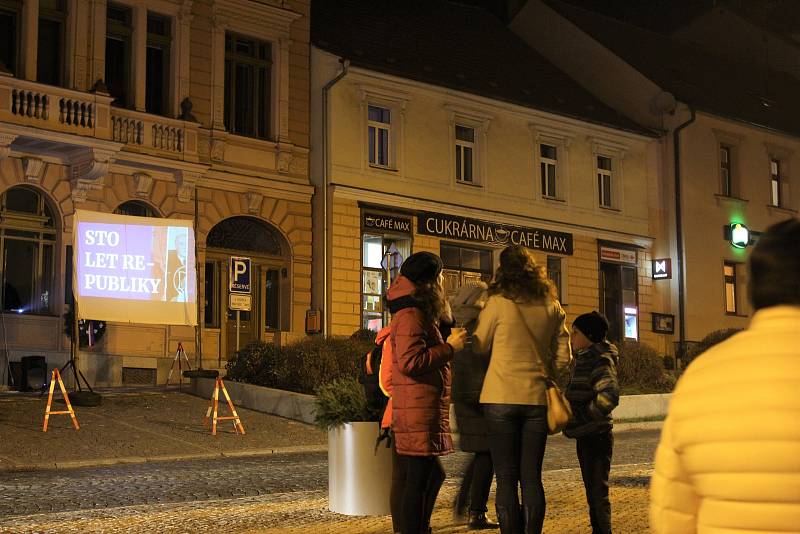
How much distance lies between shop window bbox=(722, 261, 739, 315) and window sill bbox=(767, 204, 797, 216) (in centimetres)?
290

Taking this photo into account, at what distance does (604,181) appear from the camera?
3538 centimetres

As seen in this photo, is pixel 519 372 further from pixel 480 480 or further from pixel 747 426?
pixel 747 426

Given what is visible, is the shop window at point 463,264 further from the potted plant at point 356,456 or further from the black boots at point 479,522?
the black boots at point 479,522

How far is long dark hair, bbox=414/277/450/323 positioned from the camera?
6.65m

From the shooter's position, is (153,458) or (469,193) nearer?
(153,458)

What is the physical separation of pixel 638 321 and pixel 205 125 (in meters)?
15.6

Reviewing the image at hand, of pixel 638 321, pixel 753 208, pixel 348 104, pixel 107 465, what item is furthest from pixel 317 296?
pixel 753 208

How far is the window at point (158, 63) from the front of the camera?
2586 centimetres

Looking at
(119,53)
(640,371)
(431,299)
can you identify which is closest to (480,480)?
(431,299)

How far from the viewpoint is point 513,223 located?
106ft

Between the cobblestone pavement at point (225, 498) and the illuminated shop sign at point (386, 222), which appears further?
the illuminated shop sign at point (386, 222)

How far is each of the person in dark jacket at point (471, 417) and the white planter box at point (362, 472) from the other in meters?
0.68

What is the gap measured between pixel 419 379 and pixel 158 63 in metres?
20.9

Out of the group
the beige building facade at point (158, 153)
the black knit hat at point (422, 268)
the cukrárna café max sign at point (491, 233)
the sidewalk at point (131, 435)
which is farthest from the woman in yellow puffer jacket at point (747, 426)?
the cukrárna café max sign at point (491, 233)
